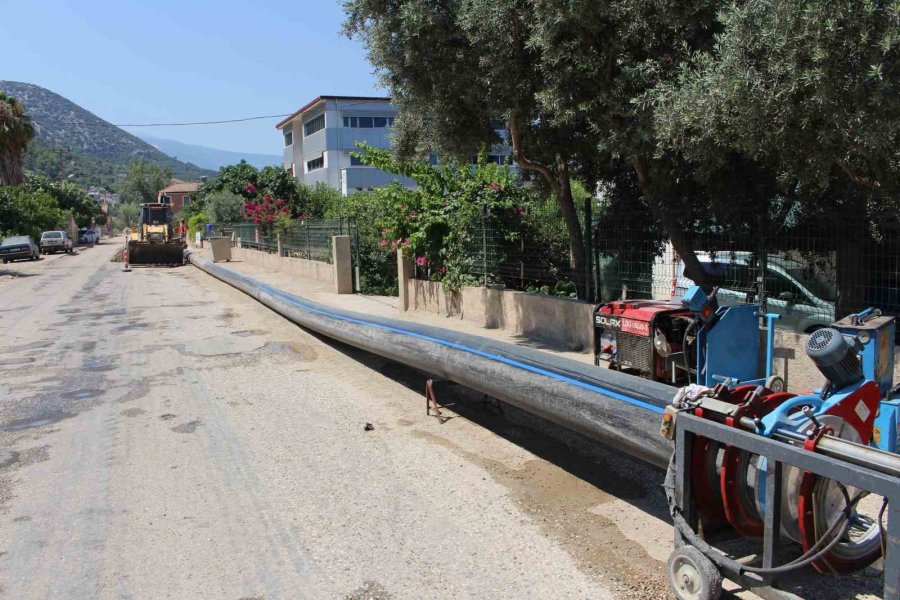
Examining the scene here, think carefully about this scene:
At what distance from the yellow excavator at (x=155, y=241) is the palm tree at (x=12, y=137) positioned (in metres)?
20.8

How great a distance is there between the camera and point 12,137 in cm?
5147

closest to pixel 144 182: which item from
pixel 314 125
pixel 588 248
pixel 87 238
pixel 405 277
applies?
pixel 87 238

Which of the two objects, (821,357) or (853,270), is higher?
(853,270)

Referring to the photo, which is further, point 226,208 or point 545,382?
point 226,208

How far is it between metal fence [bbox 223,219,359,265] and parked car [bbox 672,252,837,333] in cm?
1226

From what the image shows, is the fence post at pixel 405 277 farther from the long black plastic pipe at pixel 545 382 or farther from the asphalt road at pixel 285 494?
the long black plastic pipe at pixel 545 382

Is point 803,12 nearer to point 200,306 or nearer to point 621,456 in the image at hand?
point 621,456

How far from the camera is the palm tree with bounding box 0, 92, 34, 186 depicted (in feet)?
163

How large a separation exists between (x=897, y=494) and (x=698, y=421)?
0.95 m

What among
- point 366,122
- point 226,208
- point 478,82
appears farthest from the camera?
point 366,122

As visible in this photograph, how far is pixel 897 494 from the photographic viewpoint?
2.62 meters

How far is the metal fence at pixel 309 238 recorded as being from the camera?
19219 mm

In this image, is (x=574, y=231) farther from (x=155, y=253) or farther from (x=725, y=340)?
(x=155, y=253)

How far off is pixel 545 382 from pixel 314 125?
52847 millimetres
